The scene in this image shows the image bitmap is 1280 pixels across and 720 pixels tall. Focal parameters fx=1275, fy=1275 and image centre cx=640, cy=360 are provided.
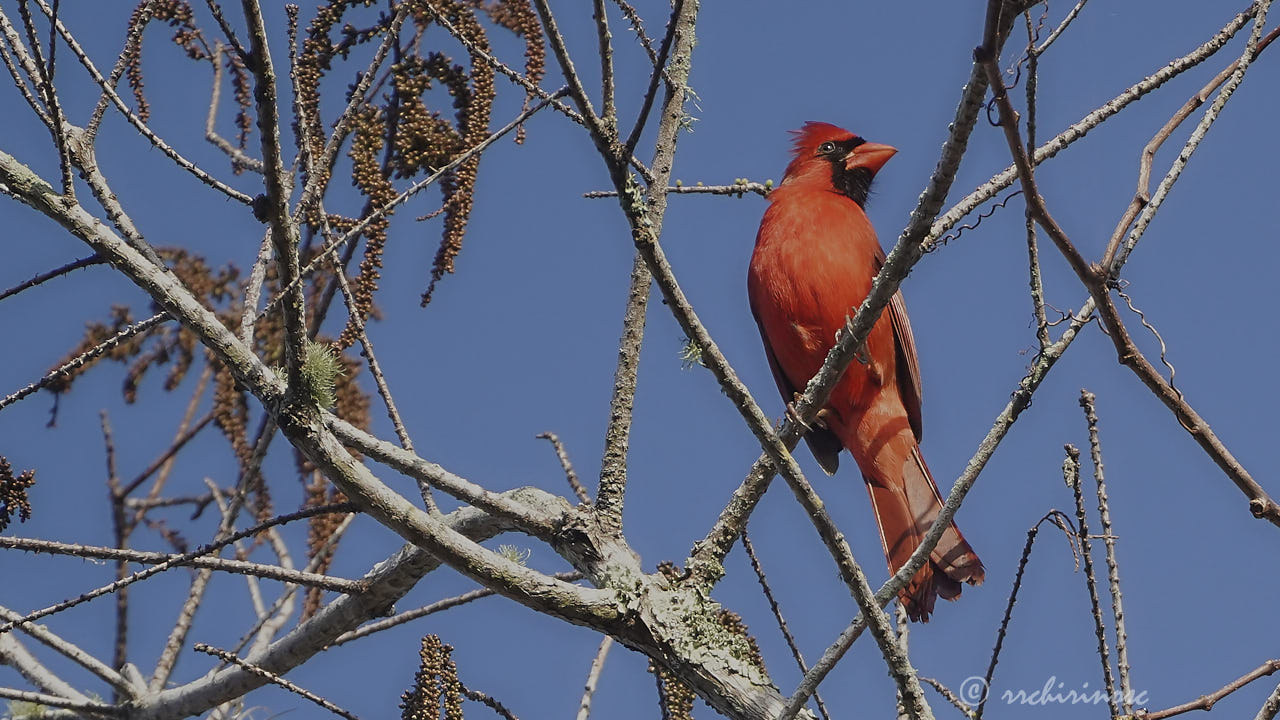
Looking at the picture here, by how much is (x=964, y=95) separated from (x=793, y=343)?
2758mm

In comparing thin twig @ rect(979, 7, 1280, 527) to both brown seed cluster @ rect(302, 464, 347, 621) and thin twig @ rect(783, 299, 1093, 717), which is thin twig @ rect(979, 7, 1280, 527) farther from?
brown seed cluster @ rect(302, 464, 347, 621)

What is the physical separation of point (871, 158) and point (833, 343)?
115cm

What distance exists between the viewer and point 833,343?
4.85 metres

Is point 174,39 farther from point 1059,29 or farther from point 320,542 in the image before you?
point 1059,29

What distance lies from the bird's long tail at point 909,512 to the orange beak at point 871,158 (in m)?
1.40

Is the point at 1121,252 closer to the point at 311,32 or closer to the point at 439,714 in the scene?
the point at 439,714

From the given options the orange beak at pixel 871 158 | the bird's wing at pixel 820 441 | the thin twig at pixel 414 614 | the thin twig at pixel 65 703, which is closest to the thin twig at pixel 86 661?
the thin twig at pixel 65 703

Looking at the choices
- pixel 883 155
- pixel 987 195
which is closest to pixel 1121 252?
pixel 987 195

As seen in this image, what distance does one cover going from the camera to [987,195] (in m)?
2.62

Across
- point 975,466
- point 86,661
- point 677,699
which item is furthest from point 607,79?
point 86,661

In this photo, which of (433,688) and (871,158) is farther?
(871,158)

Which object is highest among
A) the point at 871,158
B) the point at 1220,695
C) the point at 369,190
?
the point at 871,158

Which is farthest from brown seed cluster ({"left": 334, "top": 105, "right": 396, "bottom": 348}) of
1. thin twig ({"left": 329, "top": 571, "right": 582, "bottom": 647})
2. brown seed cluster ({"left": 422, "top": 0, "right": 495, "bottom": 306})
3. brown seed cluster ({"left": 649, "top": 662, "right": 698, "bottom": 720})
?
brown seed cluster ({"left": 649, "top": 662, "right": 698, "bottom": 720})

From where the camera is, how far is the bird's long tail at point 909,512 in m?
3.80
